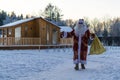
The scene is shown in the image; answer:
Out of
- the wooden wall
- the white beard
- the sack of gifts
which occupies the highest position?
the wooden wall

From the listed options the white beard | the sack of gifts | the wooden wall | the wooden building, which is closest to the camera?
the white beard

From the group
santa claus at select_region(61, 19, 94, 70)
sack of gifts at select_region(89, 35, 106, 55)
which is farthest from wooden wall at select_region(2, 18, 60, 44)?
santa claus at select_region(61, 19, 94, 70)

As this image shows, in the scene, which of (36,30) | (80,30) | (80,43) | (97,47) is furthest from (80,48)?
(36,30)

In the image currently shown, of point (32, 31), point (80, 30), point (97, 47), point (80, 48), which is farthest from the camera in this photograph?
point (32, 31)

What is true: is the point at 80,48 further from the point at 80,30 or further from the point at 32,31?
the point at 32,31

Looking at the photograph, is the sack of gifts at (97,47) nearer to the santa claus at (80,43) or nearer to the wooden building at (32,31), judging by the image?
the santa claus at (80,43)

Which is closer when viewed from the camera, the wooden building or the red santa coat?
the red santa coat

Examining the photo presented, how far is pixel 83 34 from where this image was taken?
11359 millimetres

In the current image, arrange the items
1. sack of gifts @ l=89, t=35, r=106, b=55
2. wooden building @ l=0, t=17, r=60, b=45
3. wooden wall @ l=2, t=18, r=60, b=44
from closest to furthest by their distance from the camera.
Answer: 1. sack of gifts @ l=89, t=35, r=106, b=55
2. wooden building @ l=0, t=17, r=60, b=45
3. wooden wall @ l=2, t=18, r=60, b=44

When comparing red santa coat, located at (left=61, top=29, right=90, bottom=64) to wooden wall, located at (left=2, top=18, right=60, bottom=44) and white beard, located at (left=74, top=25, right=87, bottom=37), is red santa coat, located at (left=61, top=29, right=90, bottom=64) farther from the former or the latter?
wooden wall, located at (left=2, top=18, right=60, bottom=44)

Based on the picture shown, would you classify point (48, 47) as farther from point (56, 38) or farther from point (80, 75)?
point (80, 75)

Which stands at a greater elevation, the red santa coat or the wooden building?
the wooden building

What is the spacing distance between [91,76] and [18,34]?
26256mm

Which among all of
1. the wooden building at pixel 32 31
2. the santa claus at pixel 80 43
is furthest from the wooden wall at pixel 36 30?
the santa claus at pixel 80 43
